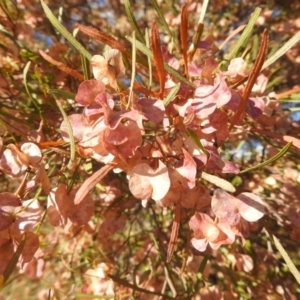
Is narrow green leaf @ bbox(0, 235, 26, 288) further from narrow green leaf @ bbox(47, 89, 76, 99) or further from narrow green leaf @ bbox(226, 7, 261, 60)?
narrow green leaf @ bbox(226, 7, 261, 60)

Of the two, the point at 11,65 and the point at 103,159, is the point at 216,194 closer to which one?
the point at 103,159

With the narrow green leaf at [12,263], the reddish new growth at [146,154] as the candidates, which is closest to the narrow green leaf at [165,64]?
the reddish new growth at [146,154]

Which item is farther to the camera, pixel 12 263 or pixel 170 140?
pixel 170 140

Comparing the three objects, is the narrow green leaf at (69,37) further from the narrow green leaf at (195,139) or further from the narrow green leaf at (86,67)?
the narrow green leaf at (195,139)

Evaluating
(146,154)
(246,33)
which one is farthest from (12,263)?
(246,33)

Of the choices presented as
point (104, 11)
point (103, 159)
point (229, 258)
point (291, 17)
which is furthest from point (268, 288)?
point (104, 11)

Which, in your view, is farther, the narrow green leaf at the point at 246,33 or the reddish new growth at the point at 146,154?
the narrow green leaf at the point at 246,33

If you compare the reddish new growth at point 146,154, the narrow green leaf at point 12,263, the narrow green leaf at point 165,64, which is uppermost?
the narrow green leaf at point 165,64

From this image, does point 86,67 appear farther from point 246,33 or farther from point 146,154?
point 246,33

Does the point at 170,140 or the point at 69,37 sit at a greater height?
the point at 69,37

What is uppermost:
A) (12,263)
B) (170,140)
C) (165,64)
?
(165,64)

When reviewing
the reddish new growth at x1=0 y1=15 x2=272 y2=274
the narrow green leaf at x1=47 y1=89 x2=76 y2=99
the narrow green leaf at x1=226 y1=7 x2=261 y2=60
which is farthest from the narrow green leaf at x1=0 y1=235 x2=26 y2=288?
the narrow green leaf at x1=226 y1=7 x2=261 y2=60
